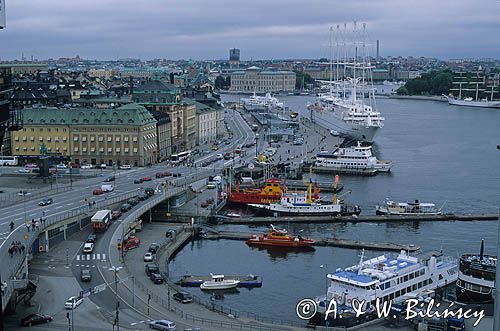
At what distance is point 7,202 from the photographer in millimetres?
18906

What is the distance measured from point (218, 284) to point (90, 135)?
540 inches

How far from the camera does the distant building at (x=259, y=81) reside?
3523 inches

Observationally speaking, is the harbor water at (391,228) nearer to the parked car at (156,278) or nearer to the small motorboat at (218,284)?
the small motorboat at (218,284)

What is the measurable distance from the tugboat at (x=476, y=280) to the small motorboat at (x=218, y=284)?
4194 mm

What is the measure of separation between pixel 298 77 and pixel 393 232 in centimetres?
8136

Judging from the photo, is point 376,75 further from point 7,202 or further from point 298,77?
point 7,202

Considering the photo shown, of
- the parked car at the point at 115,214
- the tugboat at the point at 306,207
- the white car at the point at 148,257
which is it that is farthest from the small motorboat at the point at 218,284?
the tugboat at the point at 306,207

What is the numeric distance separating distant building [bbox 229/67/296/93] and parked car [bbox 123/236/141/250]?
7278 centimetres

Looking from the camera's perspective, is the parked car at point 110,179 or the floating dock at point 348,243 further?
the parked car at point 110,179

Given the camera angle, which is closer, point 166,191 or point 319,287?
point 319,287

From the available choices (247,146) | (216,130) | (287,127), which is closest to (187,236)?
(247,146)

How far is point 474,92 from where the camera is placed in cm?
7275

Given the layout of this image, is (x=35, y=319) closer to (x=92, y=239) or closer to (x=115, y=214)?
(x=92, y=239)

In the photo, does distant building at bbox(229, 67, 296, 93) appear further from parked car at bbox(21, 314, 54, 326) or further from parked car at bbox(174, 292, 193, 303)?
parked car at bbox(21, 314, 54, 326)
